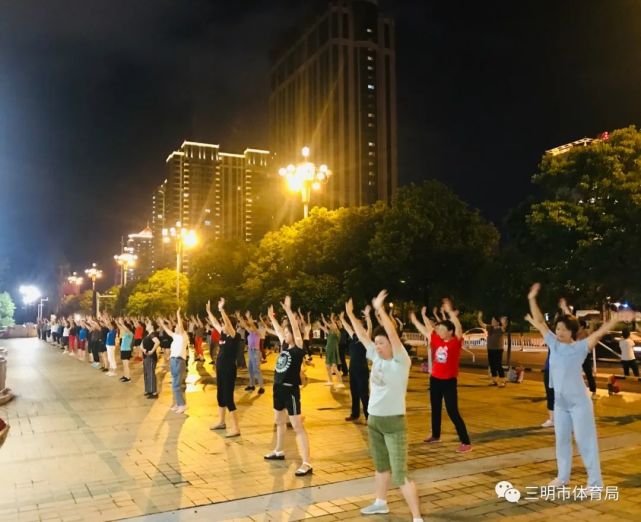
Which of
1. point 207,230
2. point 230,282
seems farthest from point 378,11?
point 230,282

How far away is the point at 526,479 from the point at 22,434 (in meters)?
7.99

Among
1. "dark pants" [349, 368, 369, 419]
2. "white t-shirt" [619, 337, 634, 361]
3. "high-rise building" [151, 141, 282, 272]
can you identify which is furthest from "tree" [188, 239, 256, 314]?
"high-rise building" [151, 141, 282, 272]

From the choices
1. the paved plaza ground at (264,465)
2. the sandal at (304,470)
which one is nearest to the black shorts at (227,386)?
the paved plaza ground at (264,465)

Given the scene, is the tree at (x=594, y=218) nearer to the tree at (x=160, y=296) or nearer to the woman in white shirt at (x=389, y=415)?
the woman in white shirt at (x=389, y=415)

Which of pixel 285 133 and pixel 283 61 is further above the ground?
pixel 283 61

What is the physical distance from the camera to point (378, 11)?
121m

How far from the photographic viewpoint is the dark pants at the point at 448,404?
27.1 feet

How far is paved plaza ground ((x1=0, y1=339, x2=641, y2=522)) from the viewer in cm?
592

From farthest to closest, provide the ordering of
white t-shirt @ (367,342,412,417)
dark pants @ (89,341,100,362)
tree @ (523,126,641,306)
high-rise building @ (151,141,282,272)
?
high-rise building @ (151,141,282,272) → dark pants @ (89,341,100,362) → tree @ (523,126,641,306) → white t-shirt @ (367,342,412,417)

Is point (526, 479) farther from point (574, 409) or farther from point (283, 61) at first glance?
point (283, 61)

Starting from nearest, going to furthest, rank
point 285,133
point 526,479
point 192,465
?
point 526,479, point 192,465, point 285,133

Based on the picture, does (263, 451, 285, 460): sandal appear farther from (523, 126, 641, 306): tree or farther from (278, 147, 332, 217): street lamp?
(523, 126, 641, 306): tree

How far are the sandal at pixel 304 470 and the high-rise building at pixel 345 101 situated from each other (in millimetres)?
104130

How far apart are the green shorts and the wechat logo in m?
1.52
